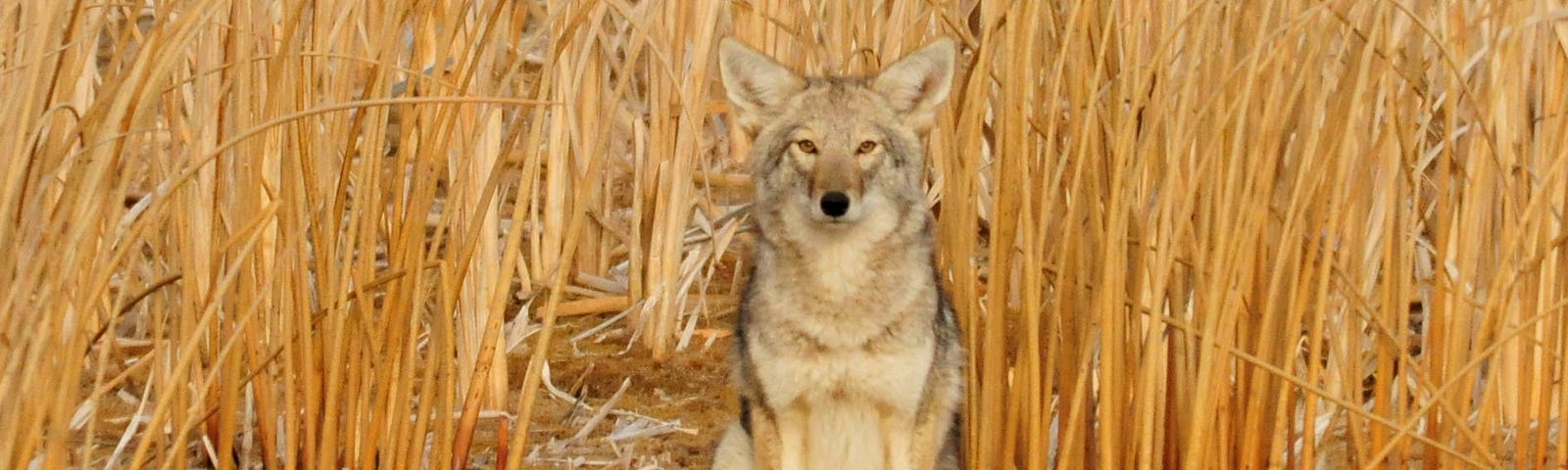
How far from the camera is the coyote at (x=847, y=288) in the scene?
353 centimetres

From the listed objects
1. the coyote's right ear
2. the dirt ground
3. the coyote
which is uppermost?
the coyote's right ear

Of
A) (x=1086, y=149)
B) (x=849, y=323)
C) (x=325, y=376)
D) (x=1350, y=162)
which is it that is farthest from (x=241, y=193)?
(x=1350, y=162)

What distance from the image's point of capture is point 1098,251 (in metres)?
3.06

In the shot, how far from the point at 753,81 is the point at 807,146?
0.54 feet

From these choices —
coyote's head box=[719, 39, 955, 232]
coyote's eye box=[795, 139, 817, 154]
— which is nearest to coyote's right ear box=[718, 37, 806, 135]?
coyote's head box=[719, 39, 955, 232]

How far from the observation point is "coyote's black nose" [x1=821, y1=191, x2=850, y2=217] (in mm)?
3453

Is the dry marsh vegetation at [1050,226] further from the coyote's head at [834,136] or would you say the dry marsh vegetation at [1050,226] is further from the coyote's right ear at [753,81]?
the coyote's right ear at [753,81]

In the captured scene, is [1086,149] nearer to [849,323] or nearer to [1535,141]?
[849,323]

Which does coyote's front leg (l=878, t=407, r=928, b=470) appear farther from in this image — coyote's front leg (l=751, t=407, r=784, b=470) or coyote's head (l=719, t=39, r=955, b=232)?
coyote's head (l=719, t=39, r=955, b=232)

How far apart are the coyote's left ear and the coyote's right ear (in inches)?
7.0

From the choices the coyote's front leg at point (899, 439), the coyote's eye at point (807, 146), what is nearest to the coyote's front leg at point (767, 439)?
the coyote's front leg at point (899, 439)

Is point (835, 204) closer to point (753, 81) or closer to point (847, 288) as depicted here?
point (847, 288)

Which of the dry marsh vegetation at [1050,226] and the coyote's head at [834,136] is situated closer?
the dry marsh vegetation at [1050,226]

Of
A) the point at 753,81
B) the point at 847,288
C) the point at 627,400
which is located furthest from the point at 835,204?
the point at 627,400
